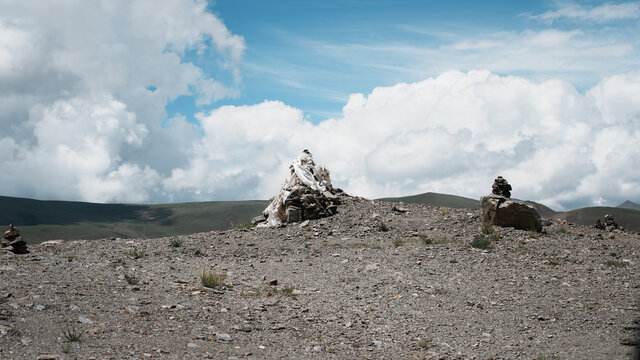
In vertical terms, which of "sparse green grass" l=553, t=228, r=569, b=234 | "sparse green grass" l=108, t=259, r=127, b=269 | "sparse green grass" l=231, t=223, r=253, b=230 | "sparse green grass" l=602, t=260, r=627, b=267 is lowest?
"sparse green grass" l=108, t=259, r=127, b=269

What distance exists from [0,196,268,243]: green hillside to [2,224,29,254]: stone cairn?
73.0 meters

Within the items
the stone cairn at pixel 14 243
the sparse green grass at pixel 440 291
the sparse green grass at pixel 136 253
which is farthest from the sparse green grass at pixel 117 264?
the sparse green grass at pixel 440 291

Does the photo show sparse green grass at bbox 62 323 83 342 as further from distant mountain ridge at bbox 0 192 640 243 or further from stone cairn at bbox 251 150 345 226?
distant mountain ridge at bbox 0 192 640 243

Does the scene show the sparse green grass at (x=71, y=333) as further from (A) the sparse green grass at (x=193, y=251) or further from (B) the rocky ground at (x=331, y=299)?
(A) the sparse green grass at (x=193, y=251)

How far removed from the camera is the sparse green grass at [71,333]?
24.3 feet

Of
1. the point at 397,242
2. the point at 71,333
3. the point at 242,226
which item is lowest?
the point at 71,333

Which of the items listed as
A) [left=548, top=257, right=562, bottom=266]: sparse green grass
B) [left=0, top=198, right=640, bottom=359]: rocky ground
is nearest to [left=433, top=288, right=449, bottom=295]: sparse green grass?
[left=0, top=198, right=640, bottom=359]: rocky ground

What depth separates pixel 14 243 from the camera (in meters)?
16.1

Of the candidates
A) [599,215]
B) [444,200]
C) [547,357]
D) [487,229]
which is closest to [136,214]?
[444,200]

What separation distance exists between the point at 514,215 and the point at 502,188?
166 inches

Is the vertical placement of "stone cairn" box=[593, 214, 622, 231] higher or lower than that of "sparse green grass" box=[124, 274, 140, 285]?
higher

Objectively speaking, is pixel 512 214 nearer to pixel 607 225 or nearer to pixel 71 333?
pixel 607 225

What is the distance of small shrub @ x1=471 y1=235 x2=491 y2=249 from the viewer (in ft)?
54.6

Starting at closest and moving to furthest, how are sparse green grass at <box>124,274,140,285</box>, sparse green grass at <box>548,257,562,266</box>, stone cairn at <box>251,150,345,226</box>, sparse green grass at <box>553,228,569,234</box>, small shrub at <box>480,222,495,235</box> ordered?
sparse green grass at <box>124,274,140,285</box> < sparse green grass at <box>548,257,562,266</box> < small shrub at <box>480,222,495,235</box> < sparse green grass at <box>553,228,569,234</box> < stone cairn at <box>251,150,345,226</box>
